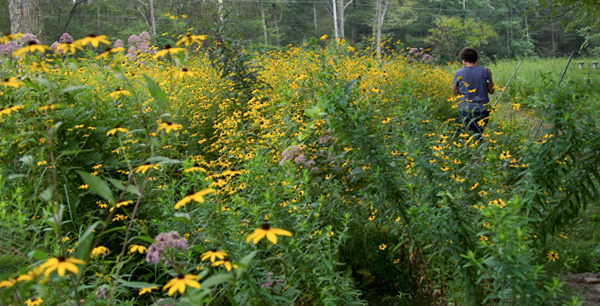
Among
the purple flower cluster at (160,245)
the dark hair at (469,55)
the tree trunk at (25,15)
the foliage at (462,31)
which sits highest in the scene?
the tree trunk at (25,15)

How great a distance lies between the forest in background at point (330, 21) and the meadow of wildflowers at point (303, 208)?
2126 centimetres

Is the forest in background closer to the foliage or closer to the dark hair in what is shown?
the foliage

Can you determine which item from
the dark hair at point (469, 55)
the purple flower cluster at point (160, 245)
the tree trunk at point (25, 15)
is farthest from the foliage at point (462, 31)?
the purple flower cluster at point (160, 245)

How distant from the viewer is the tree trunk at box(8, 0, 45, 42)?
23.9 feet

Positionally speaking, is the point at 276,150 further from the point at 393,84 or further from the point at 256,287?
the point at 393,84

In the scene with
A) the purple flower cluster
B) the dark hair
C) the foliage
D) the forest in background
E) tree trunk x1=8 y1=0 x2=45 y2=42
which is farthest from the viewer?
the forest in background

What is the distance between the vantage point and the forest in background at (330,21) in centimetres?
3005

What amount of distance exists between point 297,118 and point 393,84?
2.11 metres

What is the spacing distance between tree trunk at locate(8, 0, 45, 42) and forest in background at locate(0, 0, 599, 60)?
16.3 m

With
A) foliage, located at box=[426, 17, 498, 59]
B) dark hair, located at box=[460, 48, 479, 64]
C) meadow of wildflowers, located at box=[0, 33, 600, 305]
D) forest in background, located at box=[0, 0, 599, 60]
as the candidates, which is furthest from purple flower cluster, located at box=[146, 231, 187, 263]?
foliage, located at box=[426, 17, 498, 59]

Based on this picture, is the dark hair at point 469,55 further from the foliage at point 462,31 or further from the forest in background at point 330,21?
the foliage at point 462,31

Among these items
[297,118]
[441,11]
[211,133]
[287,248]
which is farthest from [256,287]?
[441,11]

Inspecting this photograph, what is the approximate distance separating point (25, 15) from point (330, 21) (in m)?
34.5

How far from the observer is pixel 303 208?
2223mm
